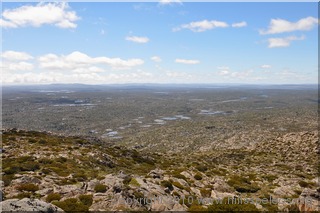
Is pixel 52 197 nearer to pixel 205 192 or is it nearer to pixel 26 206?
pixel 26 206

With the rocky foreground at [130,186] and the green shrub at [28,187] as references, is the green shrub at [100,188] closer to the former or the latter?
the rocky foreground at [130,186]

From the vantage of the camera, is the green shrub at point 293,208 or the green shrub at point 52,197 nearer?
the green shrub at point 293,208

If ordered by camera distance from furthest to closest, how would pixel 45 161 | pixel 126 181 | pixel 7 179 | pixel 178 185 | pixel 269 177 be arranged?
pixel 269 177, pixel 45 161, pixel 178 185, pixel 126 181, pixel 7 179

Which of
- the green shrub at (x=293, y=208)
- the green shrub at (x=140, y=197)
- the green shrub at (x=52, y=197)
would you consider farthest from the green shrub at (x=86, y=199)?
the green shrub at (x=293, y=208)

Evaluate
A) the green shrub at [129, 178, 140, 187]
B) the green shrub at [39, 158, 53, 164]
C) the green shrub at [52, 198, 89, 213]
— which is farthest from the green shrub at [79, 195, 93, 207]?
the green shrub at [39, 158, 53, 164]

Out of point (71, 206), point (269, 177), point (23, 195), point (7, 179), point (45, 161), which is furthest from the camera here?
point (269, 177)

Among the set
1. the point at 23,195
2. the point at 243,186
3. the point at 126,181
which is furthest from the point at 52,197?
the point at 243,186

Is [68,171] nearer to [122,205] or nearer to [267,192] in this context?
[122,205]

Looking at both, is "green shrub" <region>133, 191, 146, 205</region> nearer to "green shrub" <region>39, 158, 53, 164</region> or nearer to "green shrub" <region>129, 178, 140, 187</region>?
"green shrub" <region>129, 178, 140, 187</region>

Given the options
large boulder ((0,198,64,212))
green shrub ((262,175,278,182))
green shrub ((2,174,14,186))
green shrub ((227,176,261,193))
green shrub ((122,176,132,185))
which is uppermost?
large boulder ((0,198,64,212))

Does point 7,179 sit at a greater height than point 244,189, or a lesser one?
greater

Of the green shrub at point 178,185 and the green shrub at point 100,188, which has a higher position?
the green shrub at point 100,188
